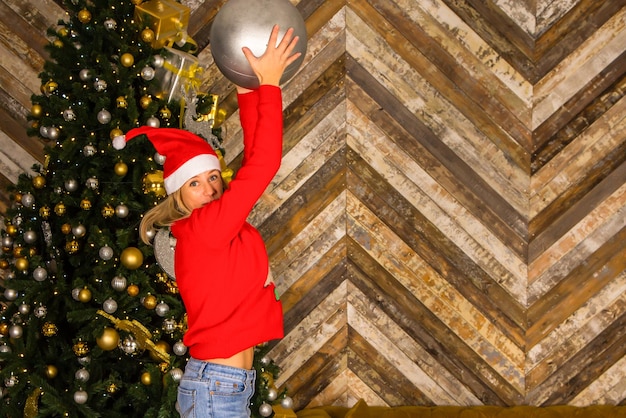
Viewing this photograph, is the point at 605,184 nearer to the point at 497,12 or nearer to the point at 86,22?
the point at 497,12

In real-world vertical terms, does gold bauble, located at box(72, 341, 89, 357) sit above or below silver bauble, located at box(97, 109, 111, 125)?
below

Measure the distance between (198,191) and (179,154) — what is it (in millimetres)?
137

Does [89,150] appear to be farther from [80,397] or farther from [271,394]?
[271,394]

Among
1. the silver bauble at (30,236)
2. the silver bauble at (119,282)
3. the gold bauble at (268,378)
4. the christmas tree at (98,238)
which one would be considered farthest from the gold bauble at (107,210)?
the gold bauble at (268,378)

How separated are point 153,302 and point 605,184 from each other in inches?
86.1

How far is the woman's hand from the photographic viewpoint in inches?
73.1

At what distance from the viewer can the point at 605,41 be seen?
323 centimetres

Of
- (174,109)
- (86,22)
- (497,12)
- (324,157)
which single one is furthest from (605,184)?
(86,22)

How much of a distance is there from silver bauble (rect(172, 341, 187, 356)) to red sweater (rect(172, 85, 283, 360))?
1.45 feet

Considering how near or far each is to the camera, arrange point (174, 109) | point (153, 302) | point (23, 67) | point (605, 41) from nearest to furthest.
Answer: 1. point (153, 302)
2. point (174, 109)
3. point (605, 41)
4. point (23, 67)

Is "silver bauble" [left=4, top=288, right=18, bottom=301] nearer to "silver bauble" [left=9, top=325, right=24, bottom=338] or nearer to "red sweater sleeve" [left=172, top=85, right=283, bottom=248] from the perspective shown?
"silver bauble" [left=9, top=325, right=24, bottom=338]

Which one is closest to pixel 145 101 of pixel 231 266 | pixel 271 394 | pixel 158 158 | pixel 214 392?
pixel 158 158

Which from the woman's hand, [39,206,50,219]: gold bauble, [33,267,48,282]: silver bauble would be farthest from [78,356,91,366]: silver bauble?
the woman's hand

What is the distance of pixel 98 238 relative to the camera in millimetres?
2451
